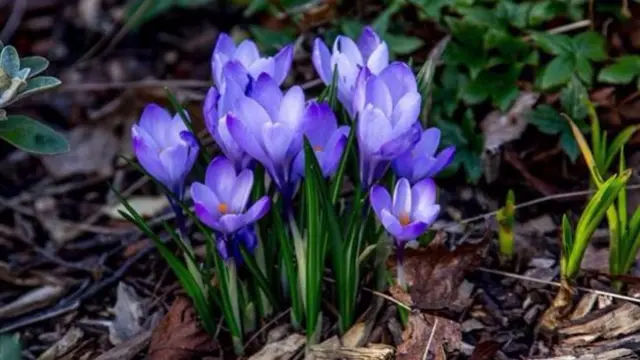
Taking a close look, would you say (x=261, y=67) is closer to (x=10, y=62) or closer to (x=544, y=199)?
(x=10, y=62)

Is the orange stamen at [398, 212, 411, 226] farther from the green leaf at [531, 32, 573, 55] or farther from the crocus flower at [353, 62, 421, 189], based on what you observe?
the green leaf at [531, 32, 573, 55]

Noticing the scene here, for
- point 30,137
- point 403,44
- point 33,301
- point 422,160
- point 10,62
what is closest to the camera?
point 422,160

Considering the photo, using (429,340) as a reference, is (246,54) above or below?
above

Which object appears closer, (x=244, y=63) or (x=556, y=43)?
(x=244, y=63)

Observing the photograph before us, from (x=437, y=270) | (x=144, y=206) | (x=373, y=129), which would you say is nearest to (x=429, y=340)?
(x=437, y=270)

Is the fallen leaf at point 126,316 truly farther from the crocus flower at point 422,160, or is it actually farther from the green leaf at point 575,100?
the green leaf at point 575,100

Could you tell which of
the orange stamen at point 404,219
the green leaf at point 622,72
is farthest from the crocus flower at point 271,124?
the green leaf at point 622,72
